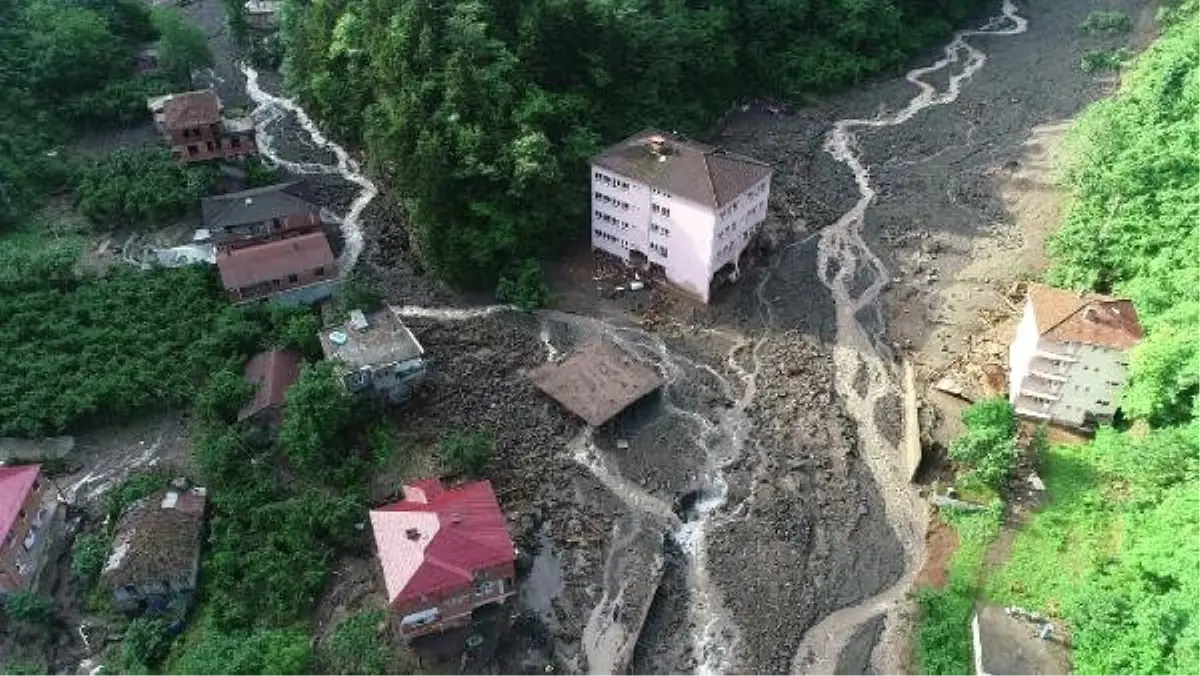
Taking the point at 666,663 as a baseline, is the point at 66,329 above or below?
above

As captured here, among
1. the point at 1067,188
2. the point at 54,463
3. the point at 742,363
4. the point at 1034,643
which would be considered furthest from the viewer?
the point at 1067,188

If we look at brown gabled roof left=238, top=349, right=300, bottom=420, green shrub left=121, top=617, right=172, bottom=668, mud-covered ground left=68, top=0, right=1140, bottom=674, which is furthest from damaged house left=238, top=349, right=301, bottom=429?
green shrub left=121, top=617, right=172, bottom=668

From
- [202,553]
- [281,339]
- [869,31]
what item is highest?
[869,31]

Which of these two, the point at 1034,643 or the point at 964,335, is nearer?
the point at 1034,643

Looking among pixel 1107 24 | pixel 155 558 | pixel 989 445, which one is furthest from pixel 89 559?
pixel 1107 24

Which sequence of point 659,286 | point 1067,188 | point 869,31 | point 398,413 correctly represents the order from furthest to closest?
point 869,31 < point 1067,188 < point 659,286 < point 398,413

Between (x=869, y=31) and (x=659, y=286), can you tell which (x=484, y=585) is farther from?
(x=869, y=31)

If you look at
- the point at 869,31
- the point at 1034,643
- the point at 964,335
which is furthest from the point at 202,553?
the point at 869,31
